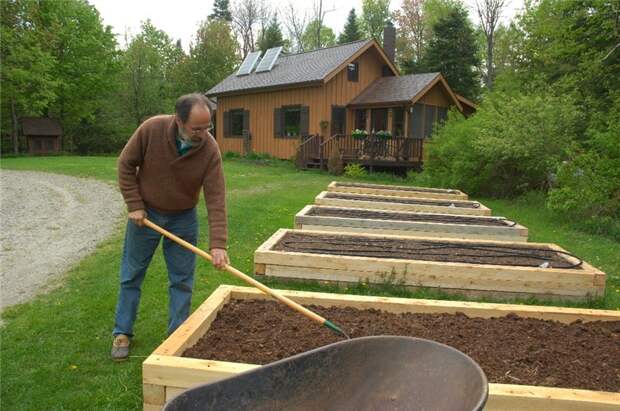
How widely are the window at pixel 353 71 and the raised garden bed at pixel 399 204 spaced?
12526 millimetres

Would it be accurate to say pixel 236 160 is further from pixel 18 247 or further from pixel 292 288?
pixel 292 288

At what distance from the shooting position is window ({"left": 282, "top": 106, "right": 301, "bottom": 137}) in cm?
2183

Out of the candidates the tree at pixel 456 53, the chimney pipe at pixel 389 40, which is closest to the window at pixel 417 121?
the chimney pipe at pixel 389 40

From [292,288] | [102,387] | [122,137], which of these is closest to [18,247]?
[292,288]

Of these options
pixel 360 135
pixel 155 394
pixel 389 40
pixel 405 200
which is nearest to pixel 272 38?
pixel 389 40

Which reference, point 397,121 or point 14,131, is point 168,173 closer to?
point 397,121

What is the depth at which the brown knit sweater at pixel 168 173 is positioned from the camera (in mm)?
3346

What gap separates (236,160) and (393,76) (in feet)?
25.2

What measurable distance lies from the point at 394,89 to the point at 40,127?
60.8ft

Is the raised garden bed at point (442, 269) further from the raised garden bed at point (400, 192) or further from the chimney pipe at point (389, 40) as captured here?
the chimney pipe at point (389, 40)

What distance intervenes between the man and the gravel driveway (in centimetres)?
167

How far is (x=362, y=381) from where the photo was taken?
2.18 m

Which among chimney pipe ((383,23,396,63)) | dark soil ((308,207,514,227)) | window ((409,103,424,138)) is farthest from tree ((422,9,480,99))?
dark soil ((308,207,514,227))

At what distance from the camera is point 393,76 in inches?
896
